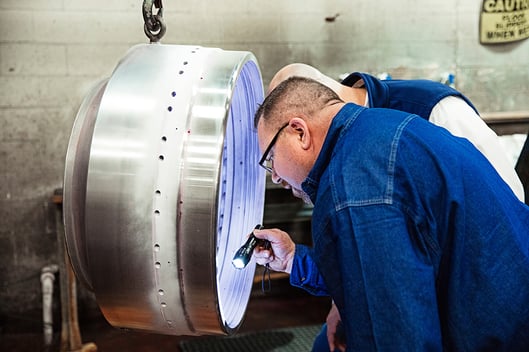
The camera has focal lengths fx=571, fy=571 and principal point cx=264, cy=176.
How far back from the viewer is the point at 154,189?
44.8 inches

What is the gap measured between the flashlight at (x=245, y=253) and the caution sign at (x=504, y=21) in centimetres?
356

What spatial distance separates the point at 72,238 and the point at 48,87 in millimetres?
2723

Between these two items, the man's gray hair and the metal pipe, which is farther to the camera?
the metal pipe

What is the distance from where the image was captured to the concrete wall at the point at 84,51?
3650 mm

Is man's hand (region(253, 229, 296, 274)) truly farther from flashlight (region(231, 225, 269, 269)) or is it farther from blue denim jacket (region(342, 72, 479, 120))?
blue denim jacket (region(342, 72, 479, 120))

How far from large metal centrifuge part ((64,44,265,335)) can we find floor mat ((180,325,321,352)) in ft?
7.30

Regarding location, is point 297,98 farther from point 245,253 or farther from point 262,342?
point 262,342

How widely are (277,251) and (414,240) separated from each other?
2.37 feet

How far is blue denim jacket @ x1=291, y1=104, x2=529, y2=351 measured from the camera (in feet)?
3.10

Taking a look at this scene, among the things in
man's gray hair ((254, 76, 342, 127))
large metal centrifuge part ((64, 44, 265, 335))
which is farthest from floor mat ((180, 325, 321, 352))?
man's gray hair ((254, 76, 342, 127))

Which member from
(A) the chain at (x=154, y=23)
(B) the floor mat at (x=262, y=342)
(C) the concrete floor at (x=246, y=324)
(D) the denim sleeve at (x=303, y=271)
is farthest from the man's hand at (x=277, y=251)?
(C) the concrete floor at (x=246, y=324)

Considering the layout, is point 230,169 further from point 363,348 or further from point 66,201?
point 363,348

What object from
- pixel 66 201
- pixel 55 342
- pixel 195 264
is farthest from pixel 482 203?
pixel 55 342

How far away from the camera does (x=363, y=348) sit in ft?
3.20
